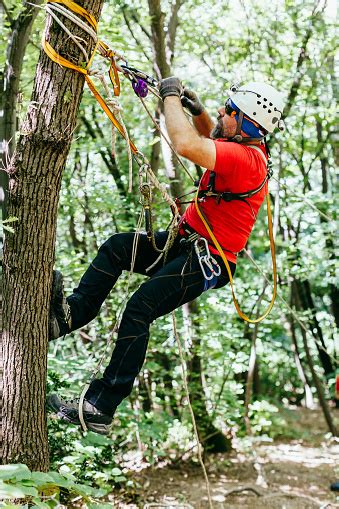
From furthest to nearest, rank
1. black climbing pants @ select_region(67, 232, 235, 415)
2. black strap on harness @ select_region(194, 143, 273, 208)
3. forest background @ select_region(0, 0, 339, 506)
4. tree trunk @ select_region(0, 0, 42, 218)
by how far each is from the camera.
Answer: forest background @ select_region(0, 0, 339, 506) → tree trunk @ select_region(0, 0, 42, 218) → black strap on harness @ select_region(194, 143, 273, 208) → black climbing pants @ select_region(67, 232, 235, 415)

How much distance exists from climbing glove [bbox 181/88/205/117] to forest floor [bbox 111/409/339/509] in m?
3.06

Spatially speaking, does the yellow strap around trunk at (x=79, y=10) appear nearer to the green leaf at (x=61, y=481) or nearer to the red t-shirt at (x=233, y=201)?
the red t-shirt at (x=233, y=201)

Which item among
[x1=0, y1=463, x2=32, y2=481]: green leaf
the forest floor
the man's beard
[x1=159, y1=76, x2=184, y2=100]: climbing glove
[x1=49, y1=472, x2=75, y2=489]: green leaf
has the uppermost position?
[x1=159, y1=76, x2=184, y2=100]: climbing glove

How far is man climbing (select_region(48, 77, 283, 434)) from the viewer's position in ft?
8.82

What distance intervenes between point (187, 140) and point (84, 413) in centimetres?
129

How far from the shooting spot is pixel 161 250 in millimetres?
3082

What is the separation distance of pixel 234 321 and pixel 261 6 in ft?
13.8

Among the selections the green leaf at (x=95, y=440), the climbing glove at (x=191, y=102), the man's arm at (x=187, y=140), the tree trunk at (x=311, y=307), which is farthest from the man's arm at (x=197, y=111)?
the tree trunk at (x=311, y=307)

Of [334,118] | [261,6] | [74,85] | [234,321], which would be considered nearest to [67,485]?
[74,85]

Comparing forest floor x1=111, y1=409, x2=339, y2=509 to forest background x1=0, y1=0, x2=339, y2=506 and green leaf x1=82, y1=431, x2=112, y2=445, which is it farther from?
green leaf x1=82, y1=431, x2=112, y2=445

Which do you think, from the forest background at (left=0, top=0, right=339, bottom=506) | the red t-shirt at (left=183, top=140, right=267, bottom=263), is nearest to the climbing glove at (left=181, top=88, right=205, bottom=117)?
the red t-shirt at (left=183, top=140, right=267, bottom=263)

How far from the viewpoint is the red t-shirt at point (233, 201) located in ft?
8.97

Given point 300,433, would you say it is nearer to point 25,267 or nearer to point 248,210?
point 248,210

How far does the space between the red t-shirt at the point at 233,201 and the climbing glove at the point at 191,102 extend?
0.36 meters
